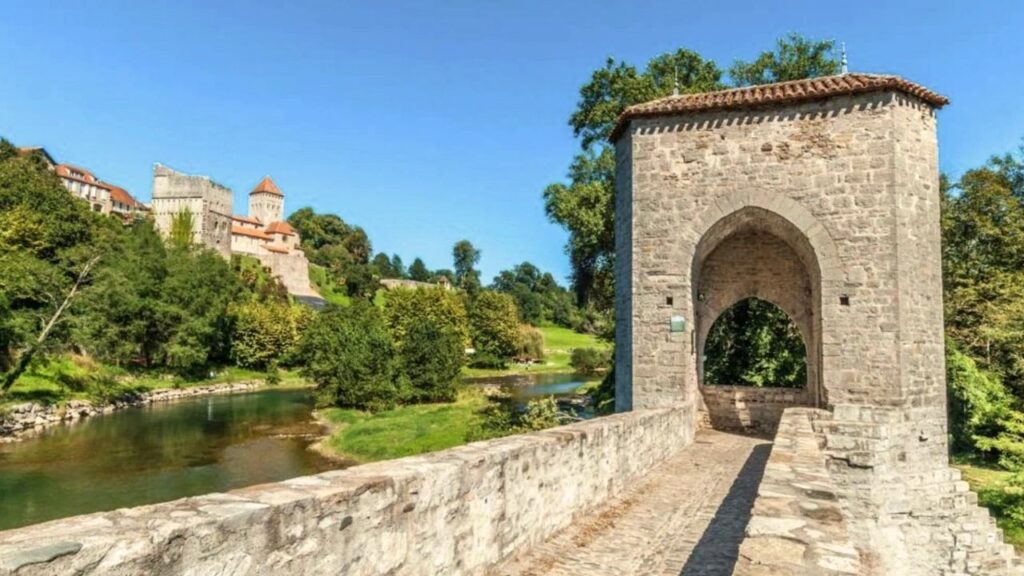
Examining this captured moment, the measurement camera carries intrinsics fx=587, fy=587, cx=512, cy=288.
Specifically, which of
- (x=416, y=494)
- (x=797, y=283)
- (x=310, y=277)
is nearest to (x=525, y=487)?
(x=416, y=494)

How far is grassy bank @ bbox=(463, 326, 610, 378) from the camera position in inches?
2138

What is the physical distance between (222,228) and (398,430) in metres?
56.0

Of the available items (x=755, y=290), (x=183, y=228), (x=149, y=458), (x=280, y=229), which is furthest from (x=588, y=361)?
(x=183, y=228)

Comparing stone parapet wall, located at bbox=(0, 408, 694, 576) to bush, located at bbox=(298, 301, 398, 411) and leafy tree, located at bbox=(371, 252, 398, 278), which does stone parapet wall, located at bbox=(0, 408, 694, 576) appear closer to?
bush, located at bbox=(298, 301, 398, 411)

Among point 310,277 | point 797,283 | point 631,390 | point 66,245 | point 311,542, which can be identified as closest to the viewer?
point 311,542

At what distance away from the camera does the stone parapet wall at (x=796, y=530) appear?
284cm

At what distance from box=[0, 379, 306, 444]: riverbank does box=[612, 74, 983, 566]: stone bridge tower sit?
25770mm

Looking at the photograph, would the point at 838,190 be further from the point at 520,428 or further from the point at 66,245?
the point at 66,245

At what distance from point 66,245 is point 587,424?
→ 4907 cm

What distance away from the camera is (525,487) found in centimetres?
465

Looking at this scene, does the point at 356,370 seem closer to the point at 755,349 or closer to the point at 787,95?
the point at 755,349

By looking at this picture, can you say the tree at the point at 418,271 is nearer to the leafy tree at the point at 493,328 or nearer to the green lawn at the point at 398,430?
the leafy tree at the point at 493,328

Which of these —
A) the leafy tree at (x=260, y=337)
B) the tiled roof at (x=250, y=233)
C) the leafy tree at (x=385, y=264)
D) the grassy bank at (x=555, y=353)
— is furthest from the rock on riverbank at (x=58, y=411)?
the leafy tree at (x=385, y=264)

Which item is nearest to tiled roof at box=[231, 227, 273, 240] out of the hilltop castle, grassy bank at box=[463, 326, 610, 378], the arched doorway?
the hilltop castle
